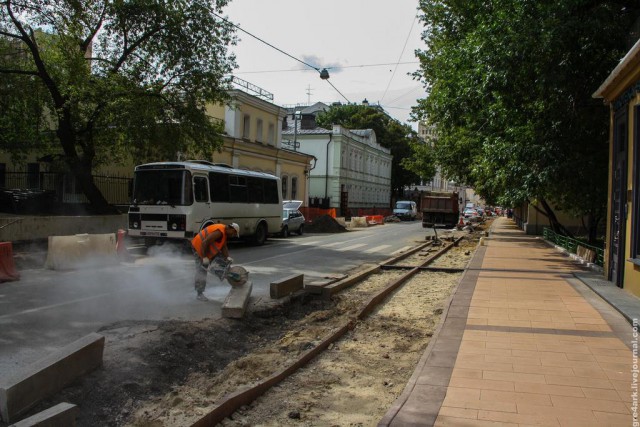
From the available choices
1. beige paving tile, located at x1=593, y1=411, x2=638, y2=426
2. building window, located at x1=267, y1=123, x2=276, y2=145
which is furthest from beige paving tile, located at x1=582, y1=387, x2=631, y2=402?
building window, located at x1=267, y1=123, x2=276, y2=145

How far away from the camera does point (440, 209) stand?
3597 centimetres

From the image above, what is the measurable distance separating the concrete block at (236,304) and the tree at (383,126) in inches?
2313

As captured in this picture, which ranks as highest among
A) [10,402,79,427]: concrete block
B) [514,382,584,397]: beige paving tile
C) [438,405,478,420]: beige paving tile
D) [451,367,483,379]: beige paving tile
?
[10,402,79,427]: concrete block

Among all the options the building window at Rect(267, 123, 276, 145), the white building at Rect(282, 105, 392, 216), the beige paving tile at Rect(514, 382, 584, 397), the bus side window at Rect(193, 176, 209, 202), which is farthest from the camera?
the white building at Rect(282, 105, 392, 216)

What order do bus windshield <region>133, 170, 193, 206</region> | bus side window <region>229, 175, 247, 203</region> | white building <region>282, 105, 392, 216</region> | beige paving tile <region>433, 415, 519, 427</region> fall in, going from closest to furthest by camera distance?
beige paving tile <region>433, 415, 519, 427</region>, bus windshield <region>133, 170, 193, 206</region>, bus side window <region>229, 175, 247, 203</region>, white building <region>282, 105, 392, 216</region>

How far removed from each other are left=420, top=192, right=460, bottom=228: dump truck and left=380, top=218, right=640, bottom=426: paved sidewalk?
27.0 metres

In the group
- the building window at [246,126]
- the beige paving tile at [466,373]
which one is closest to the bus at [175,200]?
the beige paving tile at [466,373]

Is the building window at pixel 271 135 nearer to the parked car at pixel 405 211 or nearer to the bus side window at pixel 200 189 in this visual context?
the parked car at pixel 405 211

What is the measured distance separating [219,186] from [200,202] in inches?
56.4

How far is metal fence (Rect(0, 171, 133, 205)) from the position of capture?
2030 centimetres

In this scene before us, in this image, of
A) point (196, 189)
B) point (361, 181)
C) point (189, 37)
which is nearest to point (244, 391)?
point (196, 189)

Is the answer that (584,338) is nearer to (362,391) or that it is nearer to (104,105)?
(362,391)

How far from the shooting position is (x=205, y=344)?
5.76 m

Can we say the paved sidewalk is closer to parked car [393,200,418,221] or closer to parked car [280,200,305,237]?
parked car [280,200,305,237]
